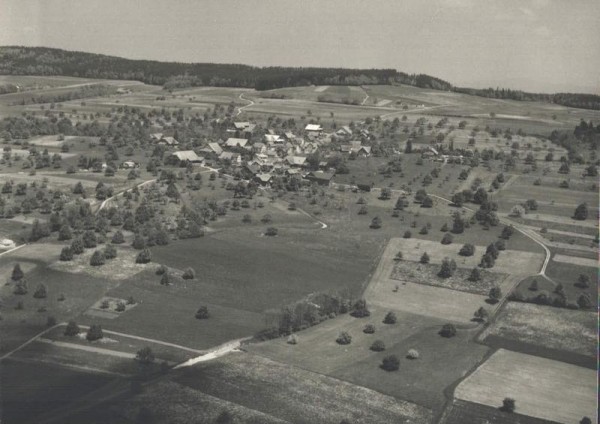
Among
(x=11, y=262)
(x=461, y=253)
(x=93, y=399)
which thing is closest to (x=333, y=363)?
(x=93, y=399)

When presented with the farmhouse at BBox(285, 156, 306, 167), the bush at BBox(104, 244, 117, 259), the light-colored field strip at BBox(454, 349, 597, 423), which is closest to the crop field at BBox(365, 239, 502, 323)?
the light-colored field strip at BBox(454, 349, 597, 423)

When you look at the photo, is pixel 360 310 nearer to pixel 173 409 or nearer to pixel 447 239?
pixel 173 409

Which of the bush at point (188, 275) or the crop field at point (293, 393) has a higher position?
the bush at point (188, 275)

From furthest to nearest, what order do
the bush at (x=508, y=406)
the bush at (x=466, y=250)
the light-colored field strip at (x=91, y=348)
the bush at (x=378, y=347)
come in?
the bush at (x=466, y=250)
the bush at (x=378, y=347)
the light-colored field strip at (x=91, y=348)
the bush at (x=508, y=406)

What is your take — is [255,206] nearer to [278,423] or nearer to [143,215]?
[143,215]

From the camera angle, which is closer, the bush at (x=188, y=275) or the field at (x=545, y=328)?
the field at (x=545, y=328)

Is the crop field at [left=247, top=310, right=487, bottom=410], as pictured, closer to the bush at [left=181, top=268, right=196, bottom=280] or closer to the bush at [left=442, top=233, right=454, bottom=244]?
the bush at [left=181, top=268, right=196, bottom=280]

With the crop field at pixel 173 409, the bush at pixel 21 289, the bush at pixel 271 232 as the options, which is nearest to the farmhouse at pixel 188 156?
the bush at pixel 271 232

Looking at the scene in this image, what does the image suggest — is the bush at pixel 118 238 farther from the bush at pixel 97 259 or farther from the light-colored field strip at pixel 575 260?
the light-colored field strip at pixel 575 260
